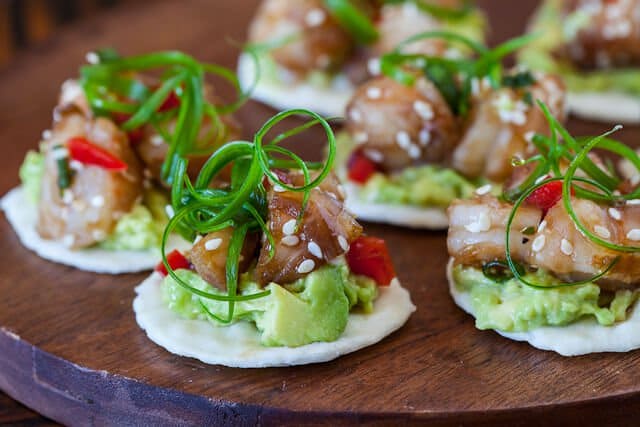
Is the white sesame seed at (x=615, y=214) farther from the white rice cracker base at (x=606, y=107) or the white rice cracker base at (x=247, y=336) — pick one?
the white rice cracker base at (x=606, y=107)

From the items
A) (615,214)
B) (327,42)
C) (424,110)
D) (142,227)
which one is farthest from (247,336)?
(327,42)

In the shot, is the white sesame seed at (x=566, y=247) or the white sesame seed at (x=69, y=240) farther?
the white sesame seed at (x=69, y=240)

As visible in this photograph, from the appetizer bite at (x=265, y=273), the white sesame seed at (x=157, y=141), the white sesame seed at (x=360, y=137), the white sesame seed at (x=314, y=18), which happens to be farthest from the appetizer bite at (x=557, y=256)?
the white sesame seed at (x=314, y=18)

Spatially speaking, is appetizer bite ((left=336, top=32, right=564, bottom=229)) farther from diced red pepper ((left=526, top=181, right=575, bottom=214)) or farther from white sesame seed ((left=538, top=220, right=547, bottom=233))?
white sesame seed ((left=538, top=220, right=547, bottom=233))

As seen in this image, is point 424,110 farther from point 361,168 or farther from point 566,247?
point 566,247

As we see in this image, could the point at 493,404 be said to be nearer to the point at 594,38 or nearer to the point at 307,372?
the point at 307,372

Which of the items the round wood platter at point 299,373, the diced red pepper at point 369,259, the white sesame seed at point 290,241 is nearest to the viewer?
the round wood platter at point 299,373

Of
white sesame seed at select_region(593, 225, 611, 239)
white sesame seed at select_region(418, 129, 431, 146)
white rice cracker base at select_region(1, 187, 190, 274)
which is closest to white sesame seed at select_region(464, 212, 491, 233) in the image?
white sesame seed at select_region(593, 225, 611, 239)
